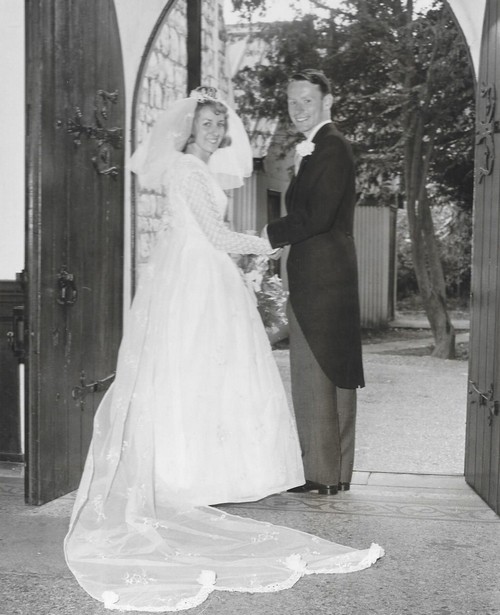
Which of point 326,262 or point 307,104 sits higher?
point 307,104

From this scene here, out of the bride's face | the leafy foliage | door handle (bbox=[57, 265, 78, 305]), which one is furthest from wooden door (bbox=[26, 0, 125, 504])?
the leafy foliage

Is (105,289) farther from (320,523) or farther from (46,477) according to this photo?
(320,523)

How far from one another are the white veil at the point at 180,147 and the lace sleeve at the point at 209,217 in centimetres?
16

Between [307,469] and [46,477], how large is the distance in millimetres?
1165

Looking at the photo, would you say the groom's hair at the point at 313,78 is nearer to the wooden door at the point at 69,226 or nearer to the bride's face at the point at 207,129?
the bride's face at the point at 207,129

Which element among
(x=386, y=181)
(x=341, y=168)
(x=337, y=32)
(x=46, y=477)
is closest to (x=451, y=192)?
(x=386, y=181)

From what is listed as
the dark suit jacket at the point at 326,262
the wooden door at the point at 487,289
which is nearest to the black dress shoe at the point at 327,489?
the dark suit jacket at the point at 326,262

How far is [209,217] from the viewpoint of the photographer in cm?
362

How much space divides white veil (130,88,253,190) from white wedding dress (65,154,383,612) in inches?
4.0

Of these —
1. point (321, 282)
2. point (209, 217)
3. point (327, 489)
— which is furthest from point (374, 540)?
point (209, 217)

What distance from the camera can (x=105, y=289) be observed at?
4.00 m

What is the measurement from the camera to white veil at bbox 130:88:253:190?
366cm

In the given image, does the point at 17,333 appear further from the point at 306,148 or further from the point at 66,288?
the point at 306,148

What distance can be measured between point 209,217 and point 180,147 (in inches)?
14.5
